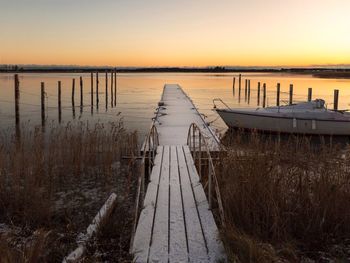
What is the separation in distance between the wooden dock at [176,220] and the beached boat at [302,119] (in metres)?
9.12

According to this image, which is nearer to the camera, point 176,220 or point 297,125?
point 176,220

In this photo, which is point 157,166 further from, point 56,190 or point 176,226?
point 176,226

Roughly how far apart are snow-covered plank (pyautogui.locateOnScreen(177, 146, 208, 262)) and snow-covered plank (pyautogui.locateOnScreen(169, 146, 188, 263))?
0.07 m

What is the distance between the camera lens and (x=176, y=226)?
565cm

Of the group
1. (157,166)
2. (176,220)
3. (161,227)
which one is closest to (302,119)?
(157,166)

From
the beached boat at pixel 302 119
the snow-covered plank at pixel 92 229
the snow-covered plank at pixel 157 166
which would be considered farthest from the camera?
the beached boat at pixel 302 119

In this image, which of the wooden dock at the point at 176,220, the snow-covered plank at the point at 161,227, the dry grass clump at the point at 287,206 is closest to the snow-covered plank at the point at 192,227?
the wooden dock at the point at 176,220

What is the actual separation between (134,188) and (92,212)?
1996mm

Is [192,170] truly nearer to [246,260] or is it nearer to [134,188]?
[134,188]

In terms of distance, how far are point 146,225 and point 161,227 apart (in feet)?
0.74

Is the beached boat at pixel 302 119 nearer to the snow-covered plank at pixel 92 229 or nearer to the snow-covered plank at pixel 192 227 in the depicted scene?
the snow-covered plank at pixel 192 227

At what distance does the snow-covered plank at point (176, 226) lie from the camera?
486cm

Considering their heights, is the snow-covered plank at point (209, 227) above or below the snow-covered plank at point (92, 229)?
above

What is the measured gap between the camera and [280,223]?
6.03 m
